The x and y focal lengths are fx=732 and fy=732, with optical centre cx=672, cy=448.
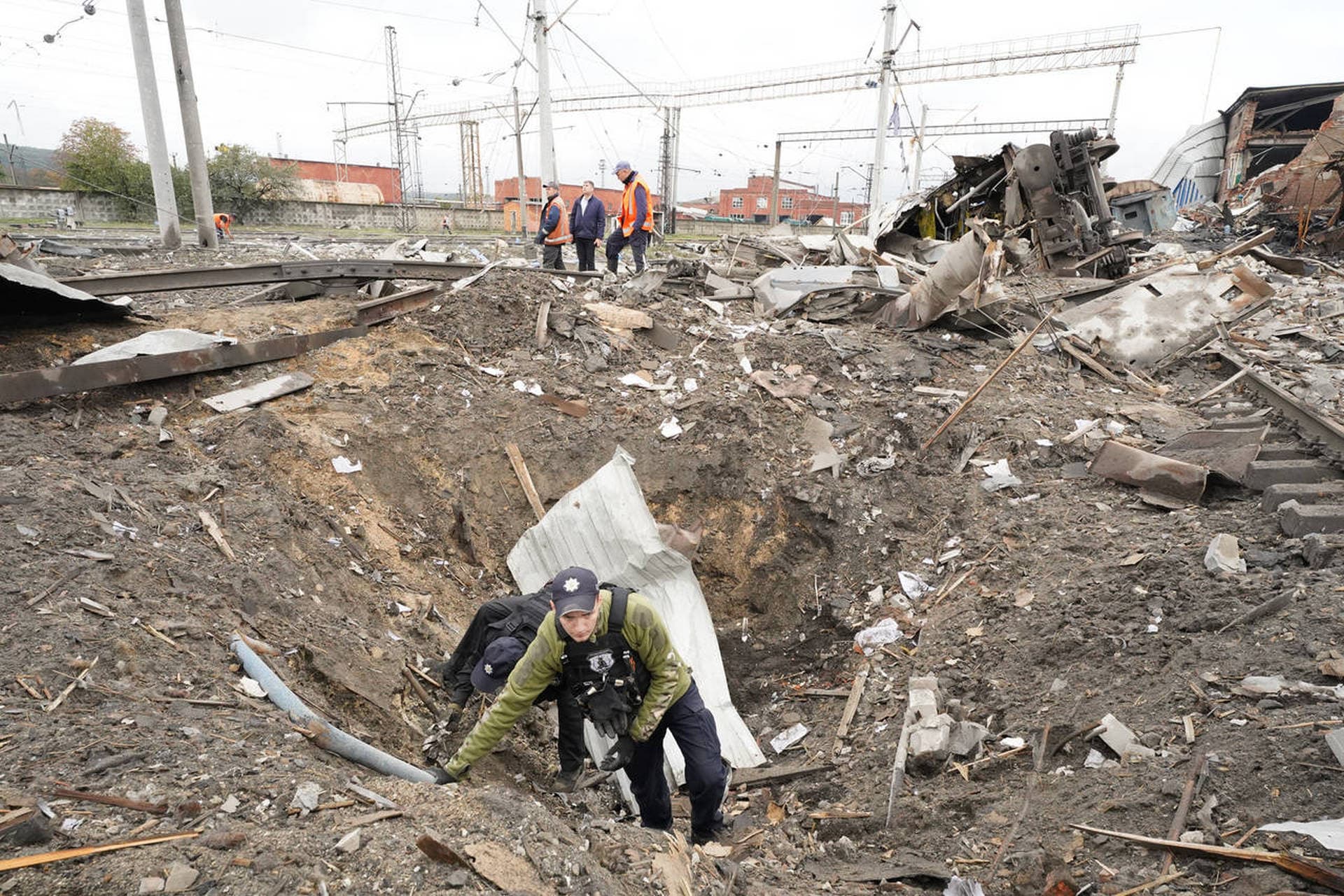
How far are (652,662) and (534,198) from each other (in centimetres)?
4142

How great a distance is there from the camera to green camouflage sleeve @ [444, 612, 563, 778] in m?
3.28

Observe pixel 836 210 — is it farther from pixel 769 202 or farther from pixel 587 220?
pixel 587 220

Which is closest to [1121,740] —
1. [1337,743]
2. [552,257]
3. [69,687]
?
[1337,743]

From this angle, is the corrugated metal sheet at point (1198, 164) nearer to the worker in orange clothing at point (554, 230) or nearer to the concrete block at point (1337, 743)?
the worker in orange clothing at point (554, 230)

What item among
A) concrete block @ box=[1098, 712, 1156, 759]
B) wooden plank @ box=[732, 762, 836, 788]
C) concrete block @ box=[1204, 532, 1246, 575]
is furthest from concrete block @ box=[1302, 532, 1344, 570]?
wooden plank @ box=[732, 762, 836, 788]

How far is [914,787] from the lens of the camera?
11.7ft

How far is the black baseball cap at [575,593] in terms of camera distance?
126 inches

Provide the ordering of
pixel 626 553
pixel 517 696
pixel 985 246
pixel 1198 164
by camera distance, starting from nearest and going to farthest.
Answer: pixel 517 696 → pixel 626 553 → pixel 985 246 → pixel 1198 164

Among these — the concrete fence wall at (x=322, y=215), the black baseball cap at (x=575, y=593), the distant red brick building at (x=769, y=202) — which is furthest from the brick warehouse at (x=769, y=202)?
the black baseball cap at (x=575, y=593)

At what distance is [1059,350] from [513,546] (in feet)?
20.0

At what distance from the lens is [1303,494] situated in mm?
4246

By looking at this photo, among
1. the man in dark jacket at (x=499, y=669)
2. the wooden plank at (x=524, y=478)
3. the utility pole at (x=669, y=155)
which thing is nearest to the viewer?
the man in dark jacket at (x=499, y=669)

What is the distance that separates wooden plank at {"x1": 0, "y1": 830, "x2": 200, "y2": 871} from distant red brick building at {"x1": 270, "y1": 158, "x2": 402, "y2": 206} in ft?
148

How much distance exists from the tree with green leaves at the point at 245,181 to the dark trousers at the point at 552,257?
77.5ft
